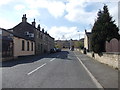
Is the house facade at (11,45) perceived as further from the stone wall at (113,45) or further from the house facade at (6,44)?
the stone wall at (113,45)

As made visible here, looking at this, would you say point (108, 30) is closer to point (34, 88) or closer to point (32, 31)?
point (34, 88)

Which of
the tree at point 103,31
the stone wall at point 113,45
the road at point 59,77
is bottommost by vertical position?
the road at point 59,77

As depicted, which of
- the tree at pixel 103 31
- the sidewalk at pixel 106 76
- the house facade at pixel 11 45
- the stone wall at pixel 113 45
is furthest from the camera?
the house facade at pixel 11 45

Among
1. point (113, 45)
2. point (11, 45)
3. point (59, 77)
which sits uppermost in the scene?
point (11, 45)

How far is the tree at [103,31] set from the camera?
78.5ft

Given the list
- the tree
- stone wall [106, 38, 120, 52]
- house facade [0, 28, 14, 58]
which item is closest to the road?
stone wall [106, 38, 120, 52]

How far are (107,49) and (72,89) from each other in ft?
52.2

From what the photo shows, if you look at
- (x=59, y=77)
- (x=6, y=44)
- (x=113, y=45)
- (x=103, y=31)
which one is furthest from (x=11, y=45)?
(x=59, y=77)

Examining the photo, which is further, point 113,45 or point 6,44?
point 6,44

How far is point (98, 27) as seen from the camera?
24484 millimetres

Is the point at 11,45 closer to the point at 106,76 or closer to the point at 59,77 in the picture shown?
the point at 59,77

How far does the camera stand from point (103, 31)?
2402 centimetres

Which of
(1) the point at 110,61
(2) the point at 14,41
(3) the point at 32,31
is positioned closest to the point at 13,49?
(2) the point at 14,41

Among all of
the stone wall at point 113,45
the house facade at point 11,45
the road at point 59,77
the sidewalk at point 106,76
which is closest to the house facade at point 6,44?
the house facade at point 11,45
